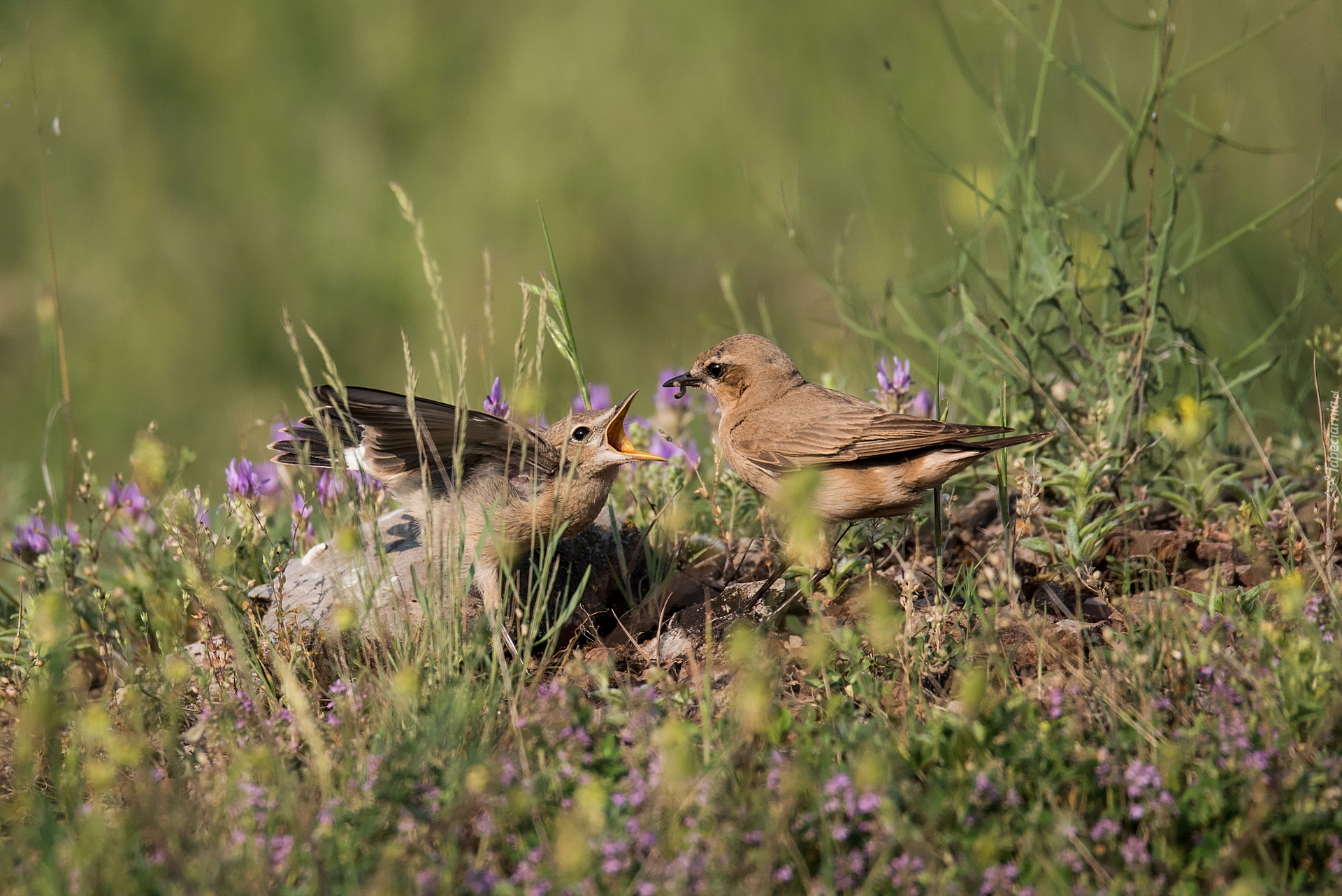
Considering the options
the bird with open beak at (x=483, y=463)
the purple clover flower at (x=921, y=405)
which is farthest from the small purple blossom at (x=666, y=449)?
the purple clover flower at (x=921, y=405)

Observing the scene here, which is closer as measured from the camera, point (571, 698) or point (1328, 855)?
point (1328, 855)

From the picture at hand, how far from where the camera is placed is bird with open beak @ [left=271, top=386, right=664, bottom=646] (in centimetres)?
436

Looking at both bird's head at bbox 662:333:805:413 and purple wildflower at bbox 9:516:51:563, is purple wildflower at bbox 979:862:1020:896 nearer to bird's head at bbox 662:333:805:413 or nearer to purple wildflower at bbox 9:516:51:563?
bird's head at bbox 662:333:805:413

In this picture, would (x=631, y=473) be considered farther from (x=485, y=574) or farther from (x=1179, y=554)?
(x=1179, y=554)

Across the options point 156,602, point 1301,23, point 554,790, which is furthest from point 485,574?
point 1301,23

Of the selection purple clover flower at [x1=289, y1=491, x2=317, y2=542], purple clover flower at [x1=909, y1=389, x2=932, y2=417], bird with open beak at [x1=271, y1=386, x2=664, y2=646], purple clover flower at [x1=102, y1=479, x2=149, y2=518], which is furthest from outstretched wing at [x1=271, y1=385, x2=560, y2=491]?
purple clover flower at [x1=909, y1=389, x2=932, y2=417]

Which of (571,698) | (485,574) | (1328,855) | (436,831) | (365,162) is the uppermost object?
(365,162)

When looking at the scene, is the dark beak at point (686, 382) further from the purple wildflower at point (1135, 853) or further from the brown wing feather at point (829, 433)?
the purple wildflower at point (1135, 853)

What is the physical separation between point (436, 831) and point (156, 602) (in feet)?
6.34

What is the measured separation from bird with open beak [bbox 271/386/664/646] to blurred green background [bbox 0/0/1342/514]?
3.91m

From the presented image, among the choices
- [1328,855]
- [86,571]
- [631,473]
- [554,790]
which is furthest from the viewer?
[631,473]

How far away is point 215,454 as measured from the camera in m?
8.85

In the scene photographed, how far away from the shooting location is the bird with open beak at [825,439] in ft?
14.8

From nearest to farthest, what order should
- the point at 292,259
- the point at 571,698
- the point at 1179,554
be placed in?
the point at 571,698 < the point at 1179,554 < the point at 292,259
